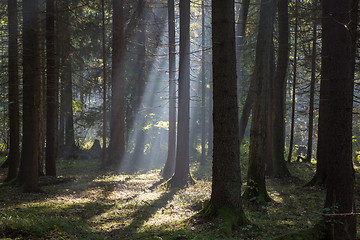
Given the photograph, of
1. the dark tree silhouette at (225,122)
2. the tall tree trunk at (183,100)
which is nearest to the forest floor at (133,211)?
the dark tree silhouette at (225,122)

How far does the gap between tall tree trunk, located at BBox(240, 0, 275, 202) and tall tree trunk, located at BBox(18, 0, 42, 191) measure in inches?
294

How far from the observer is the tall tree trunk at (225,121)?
6.59 m

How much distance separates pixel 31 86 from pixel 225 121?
7.53 metres

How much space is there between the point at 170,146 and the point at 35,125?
727 centimetres

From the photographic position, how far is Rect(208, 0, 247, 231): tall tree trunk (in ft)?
21.6

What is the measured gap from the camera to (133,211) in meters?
9.83

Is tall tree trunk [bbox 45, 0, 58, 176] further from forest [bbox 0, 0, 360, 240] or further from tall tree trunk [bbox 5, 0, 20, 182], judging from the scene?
tall tree trunk [bbox 5, 0, 20, 182]

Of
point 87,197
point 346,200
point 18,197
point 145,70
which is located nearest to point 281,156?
point 87,197

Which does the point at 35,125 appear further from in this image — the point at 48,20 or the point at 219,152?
the point at 219,152

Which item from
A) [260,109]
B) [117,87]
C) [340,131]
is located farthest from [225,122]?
[117,87]

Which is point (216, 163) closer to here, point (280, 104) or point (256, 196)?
point (256, 196)

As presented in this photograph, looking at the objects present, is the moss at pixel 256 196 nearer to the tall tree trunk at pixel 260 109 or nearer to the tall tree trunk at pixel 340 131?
the tall tree trunk at pixel 260 109

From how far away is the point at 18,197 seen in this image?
34.8 feet

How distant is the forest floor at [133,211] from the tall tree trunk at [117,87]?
196 inches
